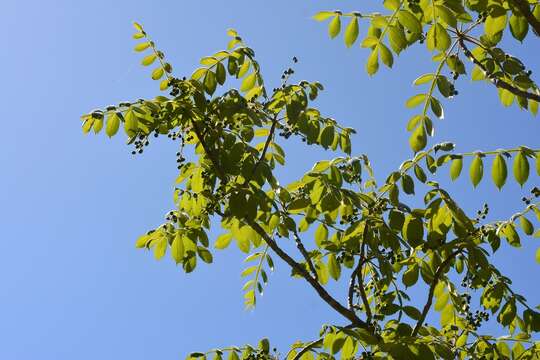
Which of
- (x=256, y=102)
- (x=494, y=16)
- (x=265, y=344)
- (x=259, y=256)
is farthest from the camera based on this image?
(x=259, y=256)

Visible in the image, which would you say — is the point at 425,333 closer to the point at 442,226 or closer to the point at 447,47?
the point at 442,226

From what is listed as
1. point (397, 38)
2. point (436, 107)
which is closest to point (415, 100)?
point (436, 107)

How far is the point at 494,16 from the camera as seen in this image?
4.05 meters

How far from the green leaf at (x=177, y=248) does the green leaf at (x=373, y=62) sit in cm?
161

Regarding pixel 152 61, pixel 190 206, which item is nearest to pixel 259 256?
pixel 190 206

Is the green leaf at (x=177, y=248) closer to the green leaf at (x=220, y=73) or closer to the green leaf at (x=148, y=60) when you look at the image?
the green leaf at (x=220, y=73)

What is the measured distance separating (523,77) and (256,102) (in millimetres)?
1685

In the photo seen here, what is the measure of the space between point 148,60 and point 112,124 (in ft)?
2.16

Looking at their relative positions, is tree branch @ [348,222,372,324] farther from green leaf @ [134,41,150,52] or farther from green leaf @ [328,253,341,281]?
green leaf @ [134,41,150,52]

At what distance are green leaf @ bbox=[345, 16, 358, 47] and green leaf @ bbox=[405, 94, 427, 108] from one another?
539 mm

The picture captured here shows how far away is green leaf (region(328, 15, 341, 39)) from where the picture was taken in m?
4.60

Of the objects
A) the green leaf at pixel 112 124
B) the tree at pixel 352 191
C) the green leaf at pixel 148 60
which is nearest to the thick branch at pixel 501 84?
the tree at pixel 352 191

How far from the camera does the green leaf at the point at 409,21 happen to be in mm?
3945

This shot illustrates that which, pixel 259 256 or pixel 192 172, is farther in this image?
pixel 259 256
